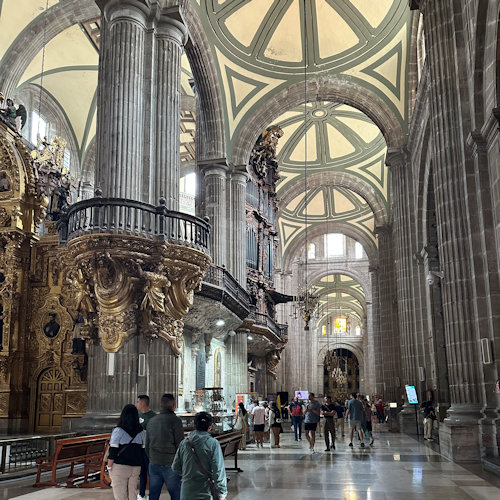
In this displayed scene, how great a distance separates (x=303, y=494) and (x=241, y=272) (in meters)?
14.8

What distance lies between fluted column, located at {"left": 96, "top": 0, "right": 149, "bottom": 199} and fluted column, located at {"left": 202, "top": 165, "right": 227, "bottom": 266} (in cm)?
A: 811

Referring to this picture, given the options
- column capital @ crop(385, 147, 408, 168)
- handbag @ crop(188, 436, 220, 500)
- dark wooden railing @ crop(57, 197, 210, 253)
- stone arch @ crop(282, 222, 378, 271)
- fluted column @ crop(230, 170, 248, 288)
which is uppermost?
stone arch @ crop(282, 222, 378, 271)

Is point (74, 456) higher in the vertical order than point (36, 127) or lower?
lower

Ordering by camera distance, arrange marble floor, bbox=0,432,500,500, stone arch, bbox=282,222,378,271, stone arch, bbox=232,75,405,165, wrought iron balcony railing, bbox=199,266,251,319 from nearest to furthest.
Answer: marble floor, bbox=0,432,500,500 < wrought iron balcony railing, bbox=199,266,251,319 < stone arch, bbox=232,75,405,165 < stone arch, bbox=282,222,378,271

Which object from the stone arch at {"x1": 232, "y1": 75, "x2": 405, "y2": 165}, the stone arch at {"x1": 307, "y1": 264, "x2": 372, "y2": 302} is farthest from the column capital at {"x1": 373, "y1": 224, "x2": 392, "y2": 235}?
the stone arch at {"x1": 307, "y1": 264, "x2": 372, "y2": 302}

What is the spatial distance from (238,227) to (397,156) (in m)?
6.51

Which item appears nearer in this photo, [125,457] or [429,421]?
[125,457]

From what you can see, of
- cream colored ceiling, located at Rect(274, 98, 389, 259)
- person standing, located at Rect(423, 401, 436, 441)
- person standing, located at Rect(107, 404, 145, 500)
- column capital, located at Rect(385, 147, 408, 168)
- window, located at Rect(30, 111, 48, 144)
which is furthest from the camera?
cream colored ceiling, located at Rect(274, 98, 389, 259)

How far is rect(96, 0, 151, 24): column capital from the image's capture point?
13.3 m

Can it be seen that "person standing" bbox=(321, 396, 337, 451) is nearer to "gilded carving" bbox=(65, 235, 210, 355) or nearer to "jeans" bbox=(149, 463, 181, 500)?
"gilded carving" bbox=(65, 235, 210, 355)

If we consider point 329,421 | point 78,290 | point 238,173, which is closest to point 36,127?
point 238,173

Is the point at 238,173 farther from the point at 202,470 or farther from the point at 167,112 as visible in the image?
the point at 202,470

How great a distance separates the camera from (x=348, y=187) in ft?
110

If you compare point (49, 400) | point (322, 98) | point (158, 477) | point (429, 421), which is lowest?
point (429, 421)
